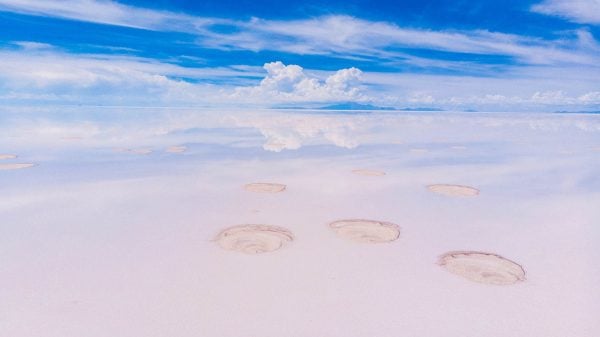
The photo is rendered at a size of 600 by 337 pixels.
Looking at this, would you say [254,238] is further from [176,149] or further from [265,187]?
[176,149]

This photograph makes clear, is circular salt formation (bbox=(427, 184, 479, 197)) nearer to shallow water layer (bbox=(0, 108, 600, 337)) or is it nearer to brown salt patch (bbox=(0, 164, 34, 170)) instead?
shallow water layer (bbox=(0, 108, 600, 337))

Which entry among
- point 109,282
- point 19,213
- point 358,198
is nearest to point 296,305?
point 109,282

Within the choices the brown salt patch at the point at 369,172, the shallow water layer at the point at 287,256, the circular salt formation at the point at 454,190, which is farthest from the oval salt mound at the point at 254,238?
the brown salt patch at the point at 369,172

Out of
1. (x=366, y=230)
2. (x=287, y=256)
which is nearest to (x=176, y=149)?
(x=366, y=230)

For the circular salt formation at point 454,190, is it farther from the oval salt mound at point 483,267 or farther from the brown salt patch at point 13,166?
the brown salt patch at point 13,166

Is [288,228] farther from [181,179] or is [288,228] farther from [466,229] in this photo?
[181,179]

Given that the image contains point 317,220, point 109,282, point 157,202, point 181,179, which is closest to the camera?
point 109,282
